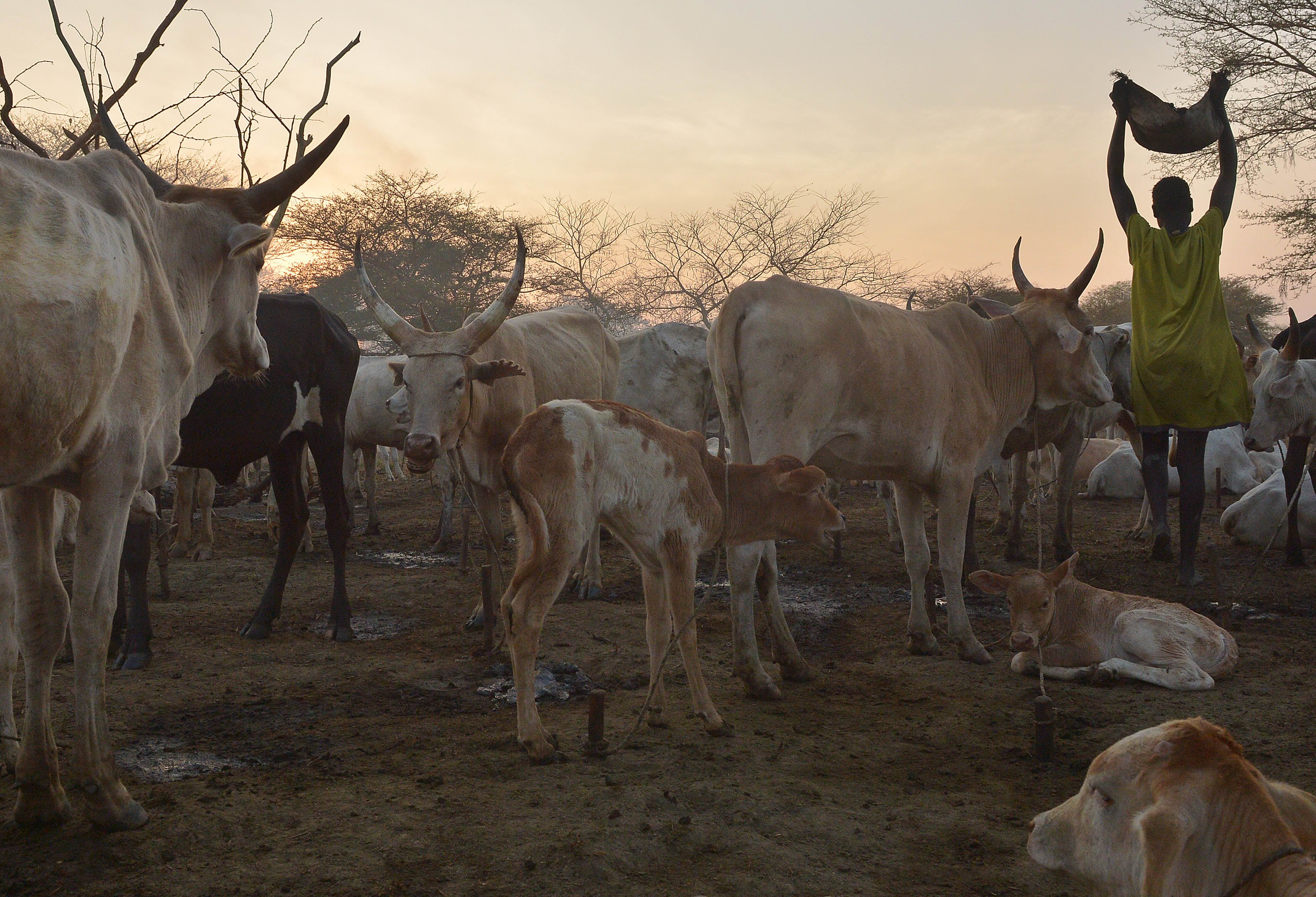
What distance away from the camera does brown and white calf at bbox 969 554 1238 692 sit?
5.18m

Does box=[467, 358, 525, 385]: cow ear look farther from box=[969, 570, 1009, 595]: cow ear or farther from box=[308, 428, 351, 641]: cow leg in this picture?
box=[969, 570, 1009, 595]: cow ear

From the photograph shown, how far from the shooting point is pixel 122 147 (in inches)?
179

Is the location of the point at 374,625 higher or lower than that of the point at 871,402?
lower

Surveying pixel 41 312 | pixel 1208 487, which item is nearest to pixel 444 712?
pixel 41 312

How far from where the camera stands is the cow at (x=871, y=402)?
530cm

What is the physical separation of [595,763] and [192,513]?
6.74m

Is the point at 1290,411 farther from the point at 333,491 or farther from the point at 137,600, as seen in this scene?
the point at 137,600

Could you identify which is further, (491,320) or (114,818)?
(491,320)

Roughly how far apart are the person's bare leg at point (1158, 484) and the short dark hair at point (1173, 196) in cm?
176

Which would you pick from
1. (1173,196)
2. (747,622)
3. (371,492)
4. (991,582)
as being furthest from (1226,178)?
(371,492)

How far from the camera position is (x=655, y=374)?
36.7 ft

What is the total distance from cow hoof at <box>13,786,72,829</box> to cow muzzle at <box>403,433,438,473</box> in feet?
8.38


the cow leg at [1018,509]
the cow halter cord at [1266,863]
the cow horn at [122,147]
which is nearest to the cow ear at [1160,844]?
the cow halter cord at [1266,863]

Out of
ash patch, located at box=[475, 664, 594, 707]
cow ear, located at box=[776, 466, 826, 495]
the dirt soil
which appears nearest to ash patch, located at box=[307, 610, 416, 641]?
the dirt soil
